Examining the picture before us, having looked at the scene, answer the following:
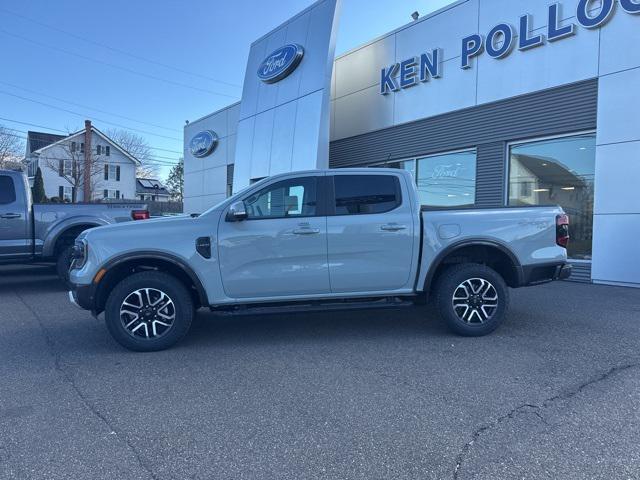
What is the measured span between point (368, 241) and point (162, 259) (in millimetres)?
2209

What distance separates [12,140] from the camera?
A: 45.7 meters

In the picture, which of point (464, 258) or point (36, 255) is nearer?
point (464, 258)

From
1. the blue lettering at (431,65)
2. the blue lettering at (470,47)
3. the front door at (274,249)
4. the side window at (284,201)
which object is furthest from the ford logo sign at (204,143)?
the front door at (274,249)

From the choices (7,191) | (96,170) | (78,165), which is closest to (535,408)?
(7,191)

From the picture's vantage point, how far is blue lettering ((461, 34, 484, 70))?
37.4 ft

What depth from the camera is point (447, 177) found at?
42.2 ft

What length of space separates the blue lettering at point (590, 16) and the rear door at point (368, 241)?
669 centimetres

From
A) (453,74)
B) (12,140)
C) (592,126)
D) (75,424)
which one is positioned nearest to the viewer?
(75,424)

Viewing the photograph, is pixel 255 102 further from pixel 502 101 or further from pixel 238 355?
pixel 238 355

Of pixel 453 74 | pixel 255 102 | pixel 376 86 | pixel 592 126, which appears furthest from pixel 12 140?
pixel 592 126

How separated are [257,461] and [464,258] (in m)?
3.79

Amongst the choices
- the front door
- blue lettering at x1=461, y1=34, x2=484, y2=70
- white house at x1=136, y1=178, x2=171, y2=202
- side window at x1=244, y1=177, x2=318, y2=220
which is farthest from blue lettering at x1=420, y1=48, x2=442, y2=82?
white house at x1=136, y1=178, x2=171, y2=202

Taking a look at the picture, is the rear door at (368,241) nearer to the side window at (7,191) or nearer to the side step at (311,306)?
the side step at (311,306)

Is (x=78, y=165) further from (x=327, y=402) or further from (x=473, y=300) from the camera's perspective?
(x=327, y=402)
